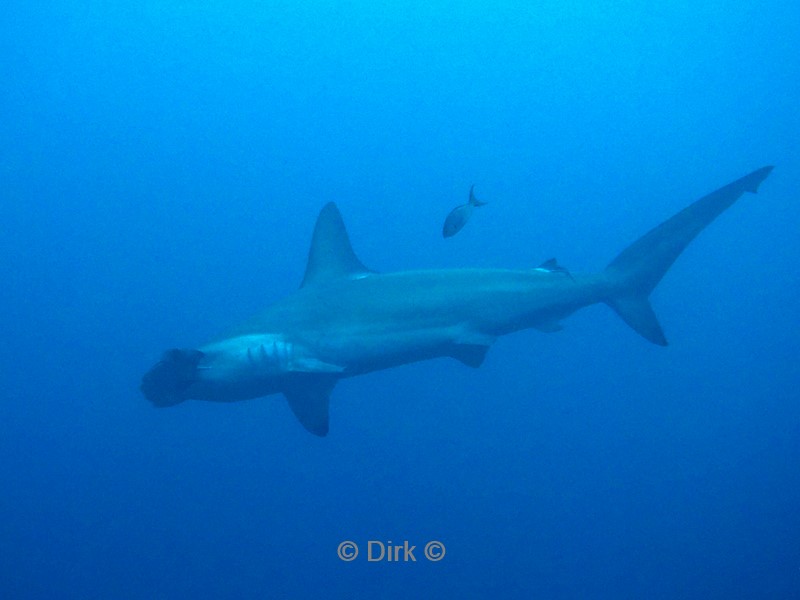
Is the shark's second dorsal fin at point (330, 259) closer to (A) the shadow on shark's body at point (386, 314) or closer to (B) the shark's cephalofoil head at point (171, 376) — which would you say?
(A) the shadow on shark's body at point (386, 314)

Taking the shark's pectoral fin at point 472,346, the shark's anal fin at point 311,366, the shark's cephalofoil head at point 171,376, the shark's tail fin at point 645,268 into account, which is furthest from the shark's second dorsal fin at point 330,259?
the shark's tail fin at point 645,268

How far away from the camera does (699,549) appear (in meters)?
12.1

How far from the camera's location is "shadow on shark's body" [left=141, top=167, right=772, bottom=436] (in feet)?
15.2

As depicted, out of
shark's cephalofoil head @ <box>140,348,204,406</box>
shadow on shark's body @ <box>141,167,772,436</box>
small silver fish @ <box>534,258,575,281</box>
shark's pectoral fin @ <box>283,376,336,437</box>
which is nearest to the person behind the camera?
shark's cephalofoil head @ <box>140,348,204,406</box>

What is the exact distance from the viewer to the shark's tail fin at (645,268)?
5.27 metres

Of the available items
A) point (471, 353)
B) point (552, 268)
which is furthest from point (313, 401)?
point (552, 268)

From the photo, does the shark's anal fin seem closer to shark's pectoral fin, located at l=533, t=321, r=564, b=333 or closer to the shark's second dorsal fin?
the shark's second dorsal fin

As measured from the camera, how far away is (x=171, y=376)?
4.31 m

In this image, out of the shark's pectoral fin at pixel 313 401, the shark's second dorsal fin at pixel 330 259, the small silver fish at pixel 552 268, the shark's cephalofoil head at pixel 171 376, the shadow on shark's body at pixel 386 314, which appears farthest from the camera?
the shark's second dorsal fin at pixel 330 259

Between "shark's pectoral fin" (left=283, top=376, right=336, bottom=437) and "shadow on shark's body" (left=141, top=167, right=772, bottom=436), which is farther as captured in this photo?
"shark's pectoral fin" (left=283, top=376, right=336, bottom=437)

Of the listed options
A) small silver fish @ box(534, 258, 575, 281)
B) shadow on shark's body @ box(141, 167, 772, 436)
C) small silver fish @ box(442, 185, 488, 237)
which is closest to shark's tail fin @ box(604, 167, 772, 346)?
shadow on shark's body @ box(141, 167, 772, 436)

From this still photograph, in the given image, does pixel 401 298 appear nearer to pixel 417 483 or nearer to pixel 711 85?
pixel 417 483

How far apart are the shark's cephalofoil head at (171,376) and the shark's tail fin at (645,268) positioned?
330 centimetres

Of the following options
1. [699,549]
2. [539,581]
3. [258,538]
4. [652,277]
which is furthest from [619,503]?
[652,277]
